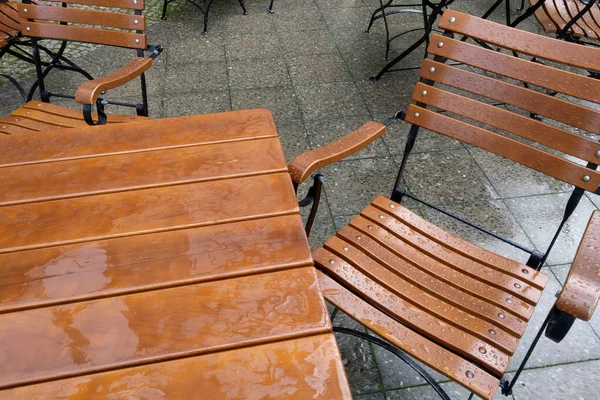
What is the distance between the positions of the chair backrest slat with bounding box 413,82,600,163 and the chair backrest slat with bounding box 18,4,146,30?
1498mm

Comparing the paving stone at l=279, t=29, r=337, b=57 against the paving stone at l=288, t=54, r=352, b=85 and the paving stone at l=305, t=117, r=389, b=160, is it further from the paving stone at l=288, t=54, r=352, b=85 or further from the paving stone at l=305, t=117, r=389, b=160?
the paving stone at l=305, t=117, r=389, b=160

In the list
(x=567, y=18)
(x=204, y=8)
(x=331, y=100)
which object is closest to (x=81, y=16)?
(x=331, y=100)

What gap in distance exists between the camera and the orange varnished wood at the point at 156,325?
0.99 meters

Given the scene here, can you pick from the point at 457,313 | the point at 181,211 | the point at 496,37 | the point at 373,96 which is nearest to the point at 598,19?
the point at 373,96

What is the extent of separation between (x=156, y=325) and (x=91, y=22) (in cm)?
205

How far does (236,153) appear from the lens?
1554mm

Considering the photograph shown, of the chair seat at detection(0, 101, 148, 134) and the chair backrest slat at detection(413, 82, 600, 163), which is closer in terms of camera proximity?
the chair backrest slat at detection(413, 82, 600, 163)

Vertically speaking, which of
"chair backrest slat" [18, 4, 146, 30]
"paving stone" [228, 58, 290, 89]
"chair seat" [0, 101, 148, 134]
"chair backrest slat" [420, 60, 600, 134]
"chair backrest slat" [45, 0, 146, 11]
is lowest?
"paving stone" [228, 58, 290, 89]

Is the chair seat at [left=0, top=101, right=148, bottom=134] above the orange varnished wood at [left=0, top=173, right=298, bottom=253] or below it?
below

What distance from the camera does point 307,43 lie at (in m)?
4.21

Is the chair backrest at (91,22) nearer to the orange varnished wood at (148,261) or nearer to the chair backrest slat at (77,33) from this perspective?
the chair backrest slat at (77,33)

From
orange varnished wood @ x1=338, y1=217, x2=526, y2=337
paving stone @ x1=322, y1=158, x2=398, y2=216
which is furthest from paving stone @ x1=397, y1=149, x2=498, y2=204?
orange varnished wood @ x1=338, y1=217, x2=526, y2=337

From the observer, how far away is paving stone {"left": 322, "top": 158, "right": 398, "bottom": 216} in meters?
2.73

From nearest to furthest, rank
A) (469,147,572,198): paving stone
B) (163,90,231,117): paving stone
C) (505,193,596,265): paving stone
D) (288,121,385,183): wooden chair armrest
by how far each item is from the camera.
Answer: (288,121,385,183): wooden chair armrest → (505,193,596,265): paving stone → (469,147,572,198): paving stone → (163,90,231,117): paving stone
